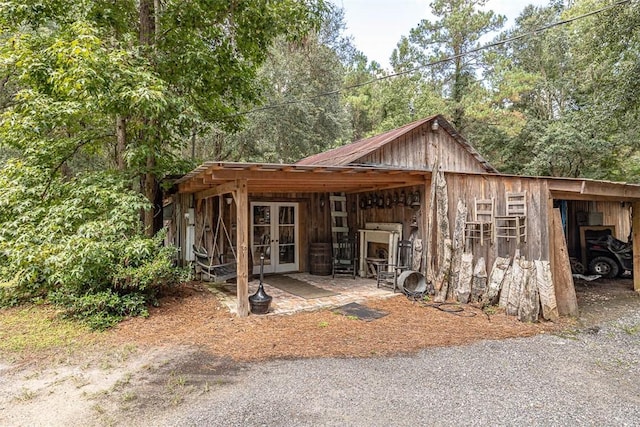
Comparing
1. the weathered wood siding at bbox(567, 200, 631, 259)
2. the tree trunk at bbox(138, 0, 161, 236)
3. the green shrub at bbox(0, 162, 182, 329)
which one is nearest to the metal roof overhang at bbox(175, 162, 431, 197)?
the tree trunk at bbox(138, 0, 161, 236)

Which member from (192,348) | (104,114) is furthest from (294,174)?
(104,114)

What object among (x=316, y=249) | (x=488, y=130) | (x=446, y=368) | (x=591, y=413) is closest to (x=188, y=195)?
(x=316, y=249)

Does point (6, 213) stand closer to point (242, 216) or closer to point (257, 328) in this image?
point (242, 216)

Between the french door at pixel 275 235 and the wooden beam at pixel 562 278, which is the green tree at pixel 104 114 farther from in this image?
the wooden beam at pixel 562 278

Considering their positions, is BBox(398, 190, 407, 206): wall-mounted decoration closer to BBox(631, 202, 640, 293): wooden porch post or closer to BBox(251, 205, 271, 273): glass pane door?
BBox(251, 205, 271, 273): glass pane door

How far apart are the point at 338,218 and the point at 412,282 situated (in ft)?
9.28

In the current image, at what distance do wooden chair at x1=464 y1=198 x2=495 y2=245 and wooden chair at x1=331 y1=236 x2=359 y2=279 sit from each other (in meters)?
2.81

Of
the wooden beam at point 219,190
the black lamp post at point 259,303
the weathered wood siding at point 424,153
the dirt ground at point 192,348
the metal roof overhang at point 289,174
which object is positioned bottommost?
the dirt ground at point 192,348

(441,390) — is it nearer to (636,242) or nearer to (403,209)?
(403,209)

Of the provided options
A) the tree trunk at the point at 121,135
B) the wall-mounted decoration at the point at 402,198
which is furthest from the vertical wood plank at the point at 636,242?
the tree trunk at the point at 121,135

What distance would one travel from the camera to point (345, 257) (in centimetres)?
842

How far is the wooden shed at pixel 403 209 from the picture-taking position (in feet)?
16.8

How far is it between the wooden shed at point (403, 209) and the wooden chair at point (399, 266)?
0.71ft

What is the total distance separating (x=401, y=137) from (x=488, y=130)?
347 inches
